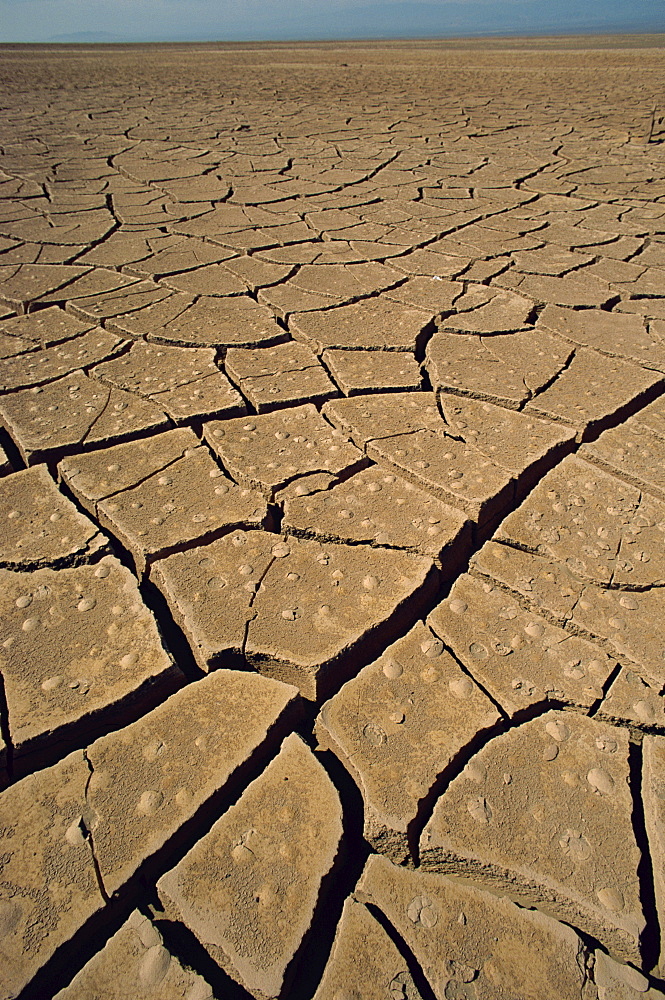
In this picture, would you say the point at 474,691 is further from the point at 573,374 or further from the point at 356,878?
the point at 573,374

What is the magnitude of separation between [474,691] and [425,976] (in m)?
0.45

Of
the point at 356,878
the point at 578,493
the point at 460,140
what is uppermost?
the point at 460,140

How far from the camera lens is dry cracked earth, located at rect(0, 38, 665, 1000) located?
32.6 inches

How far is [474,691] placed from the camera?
1116 millimetres

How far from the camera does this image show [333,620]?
1237 mm

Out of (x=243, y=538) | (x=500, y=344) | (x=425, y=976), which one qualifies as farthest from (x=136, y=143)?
(x=425, y=976)

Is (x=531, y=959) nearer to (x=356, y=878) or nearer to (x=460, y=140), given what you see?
(x=356, y=878)

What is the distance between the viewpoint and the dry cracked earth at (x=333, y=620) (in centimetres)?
83

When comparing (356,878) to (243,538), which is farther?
(243,538)

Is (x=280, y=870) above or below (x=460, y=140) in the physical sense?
below

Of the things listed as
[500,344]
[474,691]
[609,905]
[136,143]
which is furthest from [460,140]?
[609,905]

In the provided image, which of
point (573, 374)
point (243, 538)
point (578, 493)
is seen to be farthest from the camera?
point (573, 374)

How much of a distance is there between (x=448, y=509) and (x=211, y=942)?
1.00m

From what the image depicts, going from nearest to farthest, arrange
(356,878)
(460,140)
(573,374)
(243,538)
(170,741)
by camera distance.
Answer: (356,878), (170,741), (243,538), (573,374), (460,140)
